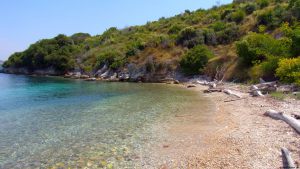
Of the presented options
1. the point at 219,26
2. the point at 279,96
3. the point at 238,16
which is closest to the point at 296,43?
the point at 279,96

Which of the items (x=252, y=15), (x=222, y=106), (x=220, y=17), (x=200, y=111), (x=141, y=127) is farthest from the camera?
(x=220, y=17)

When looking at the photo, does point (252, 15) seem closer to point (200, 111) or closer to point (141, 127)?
point (200, 111)

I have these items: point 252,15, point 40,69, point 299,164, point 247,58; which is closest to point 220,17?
point 252,15

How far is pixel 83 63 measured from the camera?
84375 mm

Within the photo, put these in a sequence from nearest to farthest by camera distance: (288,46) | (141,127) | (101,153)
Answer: (101,153) → (141,127) → (288,46)

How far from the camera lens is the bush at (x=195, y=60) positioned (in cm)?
5146

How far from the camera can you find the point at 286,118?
17.1 meters

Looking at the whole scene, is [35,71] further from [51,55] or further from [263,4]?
[263,4]

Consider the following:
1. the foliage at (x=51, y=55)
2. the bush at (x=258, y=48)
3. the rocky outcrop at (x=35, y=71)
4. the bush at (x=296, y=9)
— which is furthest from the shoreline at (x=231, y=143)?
the rocky outcrop at (x=35, y=71)

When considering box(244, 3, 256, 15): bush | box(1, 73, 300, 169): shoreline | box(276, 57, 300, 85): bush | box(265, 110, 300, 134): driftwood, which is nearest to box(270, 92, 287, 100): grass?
box(1, 73, 300, 169): shoreline

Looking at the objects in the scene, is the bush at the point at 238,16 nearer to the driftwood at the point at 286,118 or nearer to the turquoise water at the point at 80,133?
the turquoise water at the point at 80,133

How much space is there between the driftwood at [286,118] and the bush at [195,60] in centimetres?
3206

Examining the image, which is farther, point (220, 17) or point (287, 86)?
point (220, 17)

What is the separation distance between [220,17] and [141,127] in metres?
58.8
